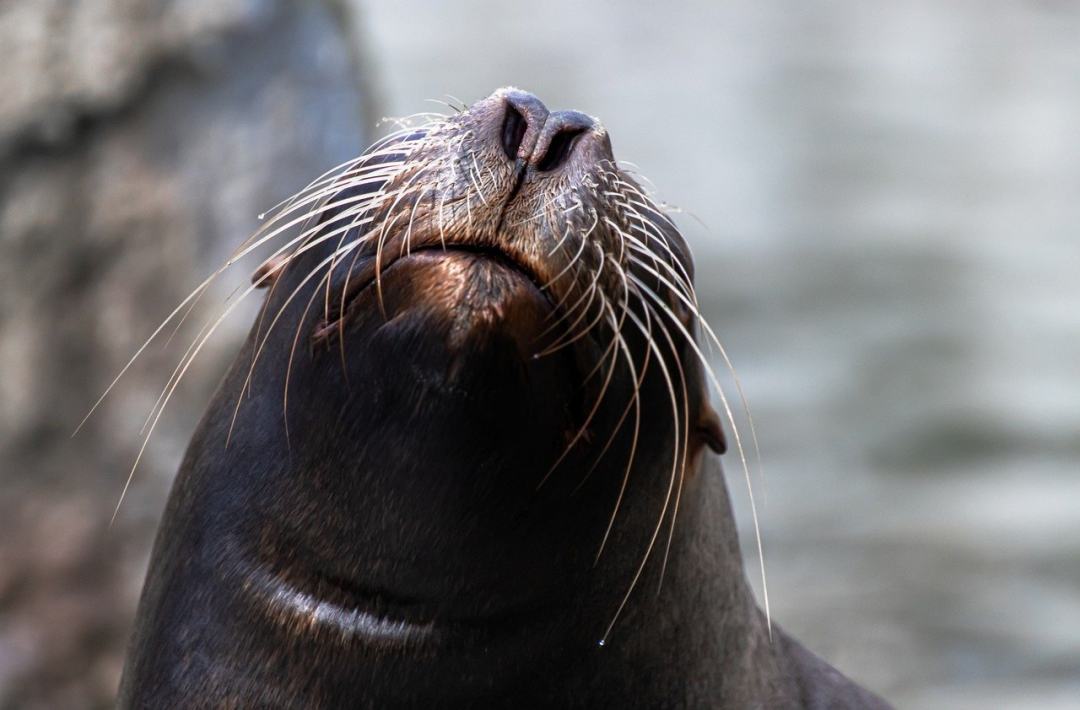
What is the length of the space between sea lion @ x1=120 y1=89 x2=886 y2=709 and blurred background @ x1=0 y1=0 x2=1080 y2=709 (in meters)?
3.38

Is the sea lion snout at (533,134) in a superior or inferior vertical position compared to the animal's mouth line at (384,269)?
superior

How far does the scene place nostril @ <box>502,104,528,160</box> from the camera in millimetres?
2885

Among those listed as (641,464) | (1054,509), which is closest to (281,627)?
(641,464)

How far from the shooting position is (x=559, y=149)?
2945 mm

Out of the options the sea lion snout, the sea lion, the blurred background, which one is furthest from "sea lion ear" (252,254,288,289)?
the blurred background

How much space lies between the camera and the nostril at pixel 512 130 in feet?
9.46

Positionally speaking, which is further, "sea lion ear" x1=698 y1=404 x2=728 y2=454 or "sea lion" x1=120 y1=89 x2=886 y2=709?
"sea lion ear" x1=698 y1=404 x2=728 y2=454

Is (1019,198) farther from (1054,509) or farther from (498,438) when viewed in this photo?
(498,438)

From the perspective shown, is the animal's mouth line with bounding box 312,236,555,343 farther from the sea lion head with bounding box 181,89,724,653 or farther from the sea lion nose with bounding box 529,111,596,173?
the sea lion nose with bounding box 529,111,596,173

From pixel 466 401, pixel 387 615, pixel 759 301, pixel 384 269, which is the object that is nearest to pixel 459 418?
pixel 466 401

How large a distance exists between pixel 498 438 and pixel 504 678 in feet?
1.71

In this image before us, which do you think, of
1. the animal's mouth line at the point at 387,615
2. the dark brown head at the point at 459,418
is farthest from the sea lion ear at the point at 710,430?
the animal's mouth line at the point at 387,615

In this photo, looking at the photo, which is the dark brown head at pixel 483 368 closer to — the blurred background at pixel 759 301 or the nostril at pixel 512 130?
the nostril at pixel 512 130

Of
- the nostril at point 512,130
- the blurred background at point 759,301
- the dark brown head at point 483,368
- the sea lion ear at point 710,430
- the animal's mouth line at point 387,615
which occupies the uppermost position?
the nostril at point 512,130
